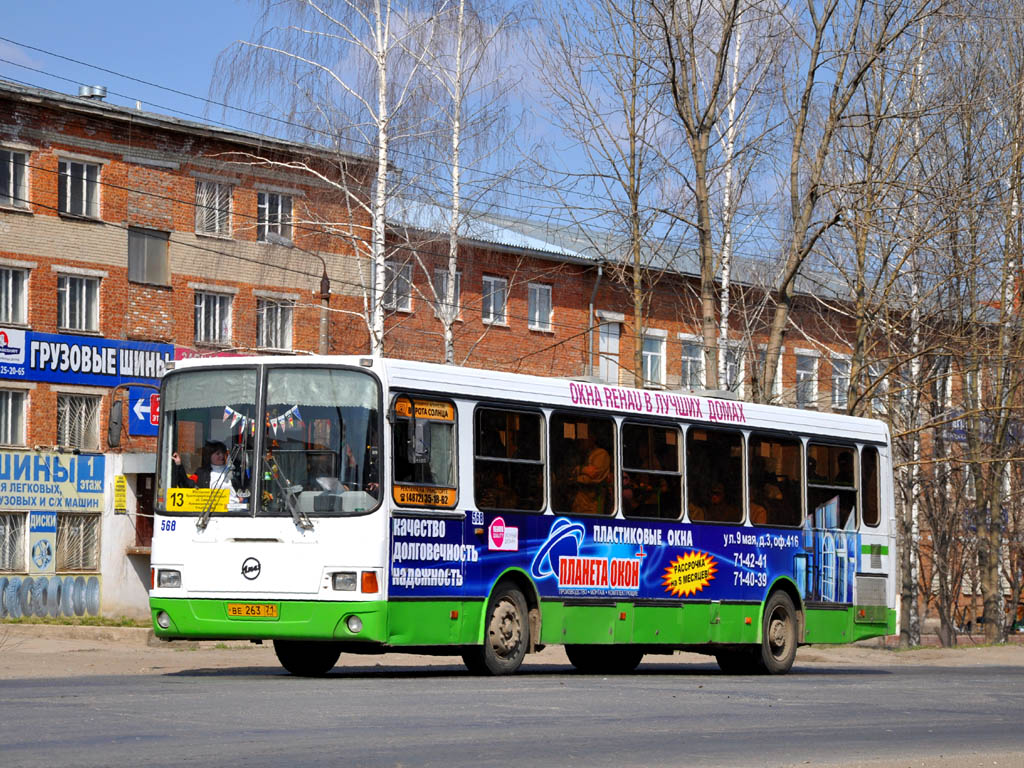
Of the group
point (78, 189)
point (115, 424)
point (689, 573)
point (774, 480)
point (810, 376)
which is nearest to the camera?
point (115, 424)

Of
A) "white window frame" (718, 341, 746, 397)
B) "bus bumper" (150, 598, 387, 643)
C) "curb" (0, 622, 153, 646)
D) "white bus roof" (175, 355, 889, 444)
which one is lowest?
"curb" (0, 622, 153, 646)

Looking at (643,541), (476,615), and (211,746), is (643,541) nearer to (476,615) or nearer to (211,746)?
(476,615)

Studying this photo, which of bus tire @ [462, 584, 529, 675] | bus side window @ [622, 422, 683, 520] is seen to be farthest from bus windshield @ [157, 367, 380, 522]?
bus side window @ [622, 422, 683, 520]

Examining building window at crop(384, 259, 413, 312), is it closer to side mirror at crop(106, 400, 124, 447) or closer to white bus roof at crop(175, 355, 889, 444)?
white bus roof at crop(175, 355, 889, 444)

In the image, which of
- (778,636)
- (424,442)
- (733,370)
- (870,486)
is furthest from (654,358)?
(424,442)

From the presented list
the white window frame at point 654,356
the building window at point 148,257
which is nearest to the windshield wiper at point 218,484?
the building window at point 148,257

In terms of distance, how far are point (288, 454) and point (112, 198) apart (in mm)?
26106

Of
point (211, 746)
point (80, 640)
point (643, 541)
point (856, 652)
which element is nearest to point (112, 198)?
point (80, 640)

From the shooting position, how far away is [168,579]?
1616cm

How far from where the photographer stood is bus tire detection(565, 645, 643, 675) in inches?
815

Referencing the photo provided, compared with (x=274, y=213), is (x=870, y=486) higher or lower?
lower

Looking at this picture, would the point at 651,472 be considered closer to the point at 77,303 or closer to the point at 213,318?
the point at 77,303

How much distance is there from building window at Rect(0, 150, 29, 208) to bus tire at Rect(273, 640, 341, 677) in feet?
78.0

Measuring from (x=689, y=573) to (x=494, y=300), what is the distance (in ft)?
101
